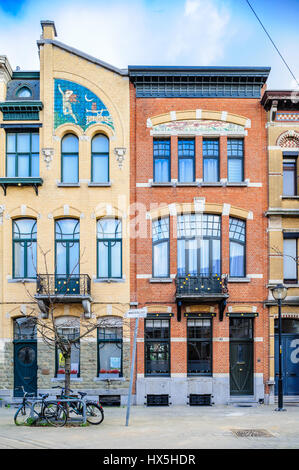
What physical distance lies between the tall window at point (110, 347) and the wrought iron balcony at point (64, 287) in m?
1.70

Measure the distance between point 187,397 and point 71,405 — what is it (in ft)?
20.9

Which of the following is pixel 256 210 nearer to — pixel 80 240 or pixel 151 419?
pixel 80 240

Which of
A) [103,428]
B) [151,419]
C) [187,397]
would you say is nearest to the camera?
[103,428]

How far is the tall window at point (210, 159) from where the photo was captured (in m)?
22.4

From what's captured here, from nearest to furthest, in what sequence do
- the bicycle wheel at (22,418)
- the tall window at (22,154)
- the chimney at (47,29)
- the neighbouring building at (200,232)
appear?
the bicycle wheel at (22,418)
the neighbouring building at (200,232)
the tall window at (22,154)
the chimney at (47,29)

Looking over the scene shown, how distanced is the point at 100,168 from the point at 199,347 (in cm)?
838

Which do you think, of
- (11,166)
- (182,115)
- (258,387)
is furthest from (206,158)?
(258,387)

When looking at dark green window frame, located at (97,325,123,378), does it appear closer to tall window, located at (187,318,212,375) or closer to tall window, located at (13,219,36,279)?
tall window, located at (187,318,212,375)

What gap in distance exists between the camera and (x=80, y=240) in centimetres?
2180

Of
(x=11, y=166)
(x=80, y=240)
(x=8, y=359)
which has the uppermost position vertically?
(x=11, y=166)

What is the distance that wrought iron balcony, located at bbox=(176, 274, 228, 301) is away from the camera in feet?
68.7

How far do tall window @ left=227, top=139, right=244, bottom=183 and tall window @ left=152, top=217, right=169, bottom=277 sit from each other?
11.2 feet

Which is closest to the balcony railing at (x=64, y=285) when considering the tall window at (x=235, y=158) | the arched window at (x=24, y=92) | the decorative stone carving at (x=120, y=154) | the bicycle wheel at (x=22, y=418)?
the decorative stone carving at (x=120, y=154)

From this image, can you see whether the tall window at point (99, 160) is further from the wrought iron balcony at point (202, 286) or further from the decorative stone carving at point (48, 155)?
the wrought iron balcony at point (202, 286)
